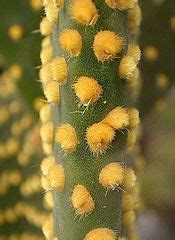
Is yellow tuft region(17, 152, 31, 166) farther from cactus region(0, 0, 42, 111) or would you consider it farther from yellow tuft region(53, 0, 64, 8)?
yellow tuft region(53, 0, 64, 8)

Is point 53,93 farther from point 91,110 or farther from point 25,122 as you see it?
point 25,122

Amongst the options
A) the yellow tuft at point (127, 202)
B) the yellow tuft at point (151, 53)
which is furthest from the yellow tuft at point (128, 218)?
the yellow tuft at point (151, 53)

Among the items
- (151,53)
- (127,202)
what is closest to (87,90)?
(127,202)

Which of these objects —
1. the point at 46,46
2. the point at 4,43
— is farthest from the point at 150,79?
the point at 46,46

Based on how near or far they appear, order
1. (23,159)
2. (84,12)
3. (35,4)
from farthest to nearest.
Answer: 1. (23,159)
2. (35,4)
3. (84,12)

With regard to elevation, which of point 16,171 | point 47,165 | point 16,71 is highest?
point 47,165

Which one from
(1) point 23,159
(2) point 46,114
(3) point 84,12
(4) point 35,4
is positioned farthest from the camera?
(1) point 23,159

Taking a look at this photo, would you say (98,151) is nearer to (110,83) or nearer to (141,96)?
(110,83)

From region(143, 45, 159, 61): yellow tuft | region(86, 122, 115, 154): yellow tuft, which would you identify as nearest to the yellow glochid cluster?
region(86, 122, 115, 154): yellow tuft
